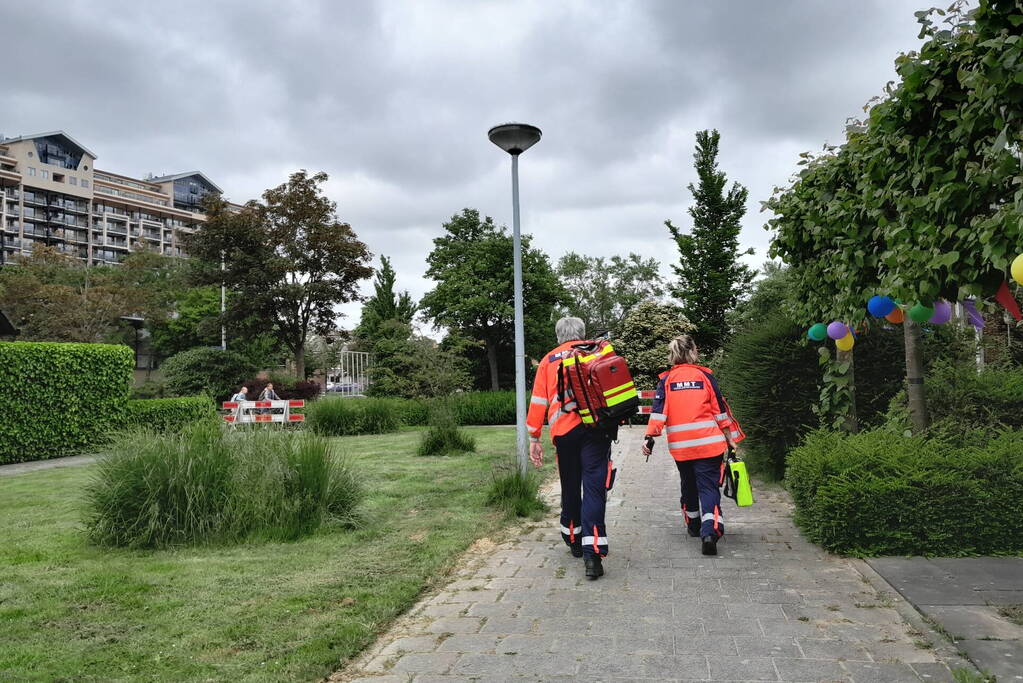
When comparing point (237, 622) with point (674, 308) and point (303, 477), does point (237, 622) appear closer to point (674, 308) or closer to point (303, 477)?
point (303, 477)

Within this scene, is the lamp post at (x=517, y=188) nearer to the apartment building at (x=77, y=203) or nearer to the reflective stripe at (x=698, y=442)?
the reflective stripe at (x=698, y=442)

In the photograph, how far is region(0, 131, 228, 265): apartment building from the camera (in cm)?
8800

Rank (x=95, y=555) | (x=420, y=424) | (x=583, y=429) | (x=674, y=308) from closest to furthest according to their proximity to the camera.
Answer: (x=583, y=429) < (x=95, y=555) < (x=420, y=424) < (x=674, y=308)

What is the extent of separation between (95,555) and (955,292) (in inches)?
267

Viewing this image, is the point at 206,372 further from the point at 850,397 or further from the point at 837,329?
the point at 837,329

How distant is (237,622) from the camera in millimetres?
4215

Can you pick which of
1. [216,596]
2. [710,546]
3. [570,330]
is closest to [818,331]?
[710,546]

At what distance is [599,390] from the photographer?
5238 millimetres

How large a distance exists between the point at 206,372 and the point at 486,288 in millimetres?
13387

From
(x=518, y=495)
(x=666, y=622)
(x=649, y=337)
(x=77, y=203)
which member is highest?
(x=77, y=203)

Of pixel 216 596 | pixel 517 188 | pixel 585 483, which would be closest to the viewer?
pixel 216 596

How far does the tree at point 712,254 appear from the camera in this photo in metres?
31.8

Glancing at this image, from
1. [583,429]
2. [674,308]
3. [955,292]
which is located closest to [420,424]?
[674,308]

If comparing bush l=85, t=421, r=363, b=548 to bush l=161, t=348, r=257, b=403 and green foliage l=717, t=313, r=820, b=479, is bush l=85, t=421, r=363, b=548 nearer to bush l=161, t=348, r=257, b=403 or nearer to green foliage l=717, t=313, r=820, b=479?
green foliage l=717, t=313, r=820, b=479
